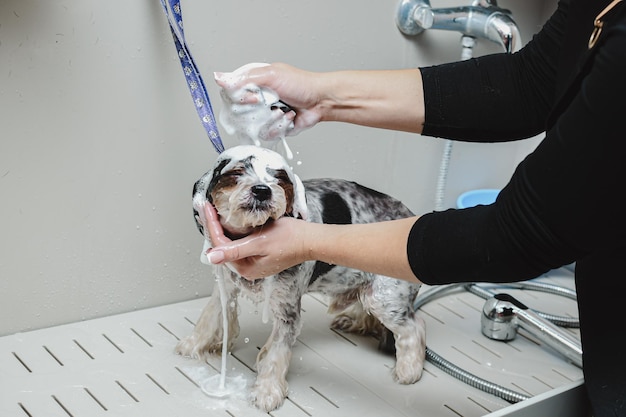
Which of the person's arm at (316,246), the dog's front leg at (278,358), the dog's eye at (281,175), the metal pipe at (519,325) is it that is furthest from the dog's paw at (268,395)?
the metal pipe at (519,325)

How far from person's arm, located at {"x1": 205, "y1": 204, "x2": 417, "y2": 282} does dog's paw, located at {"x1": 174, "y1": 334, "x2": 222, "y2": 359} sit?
37cm

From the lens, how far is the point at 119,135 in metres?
1.50

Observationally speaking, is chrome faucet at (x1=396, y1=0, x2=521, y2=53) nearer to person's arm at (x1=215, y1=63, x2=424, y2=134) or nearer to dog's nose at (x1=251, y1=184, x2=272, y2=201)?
person's arm at (x1=215, y1=63, x2=424, y2=134)

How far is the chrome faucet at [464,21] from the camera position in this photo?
1.75 m

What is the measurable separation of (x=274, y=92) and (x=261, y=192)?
22 centimetres

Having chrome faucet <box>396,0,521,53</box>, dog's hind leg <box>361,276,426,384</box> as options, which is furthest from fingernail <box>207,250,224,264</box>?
chrome faucet <box>396,0,521,53</box>

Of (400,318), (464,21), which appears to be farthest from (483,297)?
(464,21)

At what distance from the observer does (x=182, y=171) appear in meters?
1.60

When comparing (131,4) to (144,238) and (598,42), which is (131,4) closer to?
(144,238)

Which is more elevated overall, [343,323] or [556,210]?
[556,210]

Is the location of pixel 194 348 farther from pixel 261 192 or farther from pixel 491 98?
pixel 491 98

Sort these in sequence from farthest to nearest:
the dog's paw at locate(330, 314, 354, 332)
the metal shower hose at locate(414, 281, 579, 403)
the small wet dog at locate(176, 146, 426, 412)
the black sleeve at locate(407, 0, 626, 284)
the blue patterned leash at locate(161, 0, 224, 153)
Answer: the dog's paw at locate(330, 314, 354, 332) < the metal shower hose at locate(414, 281, 579, 403) < the blue patterned leash at locate(161, 0, 224, 153) < the small wet dog at locate(176, 146, 426, 412) < the black sleeve at locate(407, 0, 626, 284)

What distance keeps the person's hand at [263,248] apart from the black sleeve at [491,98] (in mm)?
371

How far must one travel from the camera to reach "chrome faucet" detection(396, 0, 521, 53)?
68.7 inches
